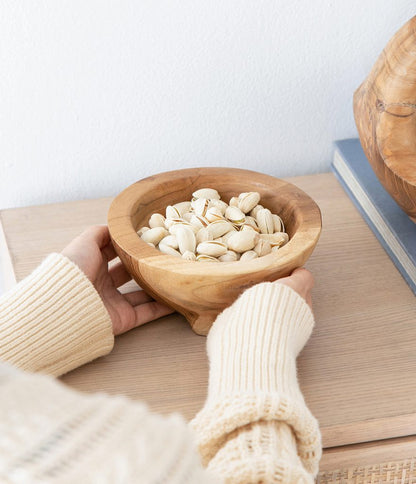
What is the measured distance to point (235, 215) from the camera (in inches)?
25.4

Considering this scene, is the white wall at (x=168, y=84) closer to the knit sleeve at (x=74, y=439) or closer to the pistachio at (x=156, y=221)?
the pistachio at (x=156, y=221)

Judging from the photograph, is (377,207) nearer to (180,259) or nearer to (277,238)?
(277,238)

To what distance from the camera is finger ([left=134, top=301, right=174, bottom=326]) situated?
0.64m

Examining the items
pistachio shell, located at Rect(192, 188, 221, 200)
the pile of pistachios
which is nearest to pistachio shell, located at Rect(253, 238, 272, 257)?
the pile of pistachios

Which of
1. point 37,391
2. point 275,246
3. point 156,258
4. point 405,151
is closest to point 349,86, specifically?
point 405,151

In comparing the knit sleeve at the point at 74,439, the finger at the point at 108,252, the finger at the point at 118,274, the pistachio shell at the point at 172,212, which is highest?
the knit sleeve at the point at 74,439

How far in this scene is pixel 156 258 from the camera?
56 centimetres

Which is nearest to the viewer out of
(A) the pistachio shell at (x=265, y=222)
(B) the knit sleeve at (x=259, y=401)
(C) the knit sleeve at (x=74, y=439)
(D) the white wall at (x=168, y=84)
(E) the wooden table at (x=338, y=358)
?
(C) the knit sleeve at (x=74, y=439)

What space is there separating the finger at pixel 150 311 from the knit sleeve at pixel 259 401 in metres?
0.11

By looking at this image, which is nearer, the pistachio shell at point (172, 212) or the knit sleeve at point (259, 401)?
the knit sleeve at point (259, 401)

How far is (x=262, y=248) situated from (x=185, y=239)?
8 centimetres

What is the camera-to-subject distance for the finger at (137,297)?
65 centimetres

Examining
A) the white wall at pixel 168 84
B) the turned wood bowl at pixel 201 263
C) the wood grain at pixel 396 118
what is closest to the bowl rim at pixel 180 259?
the turned wood bowl at pixel 201 263

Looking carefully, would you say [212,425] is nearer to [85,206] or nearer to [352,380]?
[352,380]
